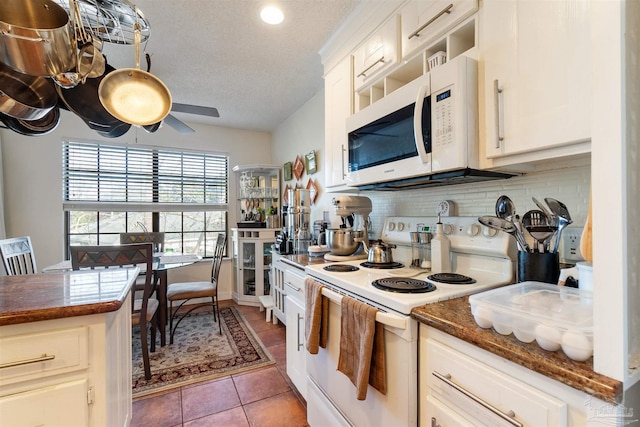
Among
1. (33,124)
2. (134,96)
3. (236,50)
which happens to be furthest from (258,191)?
(134,96)

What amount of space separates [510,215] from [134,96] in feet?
6.20

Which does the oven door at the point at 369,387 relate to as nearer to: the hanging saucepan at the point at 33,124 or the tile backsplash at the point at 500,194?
the tile backsplash at the point at 500,194

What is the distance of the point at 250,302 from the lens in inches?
147

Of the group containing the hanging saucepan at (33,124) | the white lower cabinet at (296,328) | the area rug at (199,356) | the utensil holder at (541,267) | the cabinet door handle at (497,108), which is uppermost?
the hanging saucepan at (33,124)

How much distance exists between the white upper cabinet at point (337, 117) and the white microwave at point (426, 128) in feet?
1.01

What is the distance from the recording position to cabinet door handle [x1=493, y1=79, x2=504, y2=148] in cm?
108

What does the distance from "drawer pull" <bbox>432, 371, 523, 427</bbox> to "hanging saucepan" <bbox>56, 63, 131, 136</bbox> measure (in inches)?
84.3

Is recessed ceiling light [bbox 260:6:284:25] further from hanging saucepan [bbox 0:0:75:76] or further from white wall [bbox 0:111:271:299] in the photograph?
white wall [bbox 0:111:271:299]

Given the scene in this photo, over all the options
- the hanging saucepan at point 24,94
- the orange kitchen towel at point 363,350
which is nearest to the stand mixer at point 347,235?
the orange kitchen towel at point 363,350

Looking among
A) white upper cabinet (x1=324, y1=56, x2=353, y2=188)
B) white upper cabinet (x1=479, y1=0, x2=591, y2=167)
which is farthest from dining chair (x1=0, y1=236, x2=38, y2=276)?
white upper cabinet (x1=479, y1=0, x2=591, y2=167)

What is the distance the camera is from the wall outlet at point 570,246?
1.11m

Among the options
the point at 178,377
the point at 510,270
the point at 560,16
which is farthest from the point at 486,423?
the point at 178,377

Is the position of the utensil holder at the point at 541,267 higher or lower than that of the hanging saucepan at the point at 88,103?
lower

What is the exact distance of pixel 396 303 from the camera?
1012 millimetres
